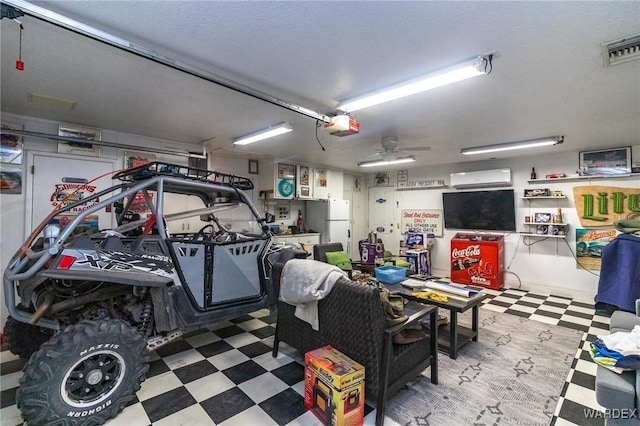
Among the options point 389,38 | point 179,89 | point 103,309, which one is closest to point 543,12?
point 389,38

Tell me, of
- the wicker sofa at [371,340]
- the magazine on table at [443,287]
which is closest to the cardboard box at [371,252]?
the magazine on table at [443,287]

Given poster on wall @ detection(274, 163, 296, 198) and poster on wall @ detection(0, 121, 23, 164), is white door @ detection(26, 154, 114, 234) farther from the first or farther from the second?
poster on wall @ detection(274, 163, 296, 198)

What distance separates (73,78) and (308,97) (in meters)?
2.10

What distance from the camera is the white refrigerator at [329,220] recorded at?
6.73m

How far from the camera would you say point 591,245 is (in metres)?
4.93

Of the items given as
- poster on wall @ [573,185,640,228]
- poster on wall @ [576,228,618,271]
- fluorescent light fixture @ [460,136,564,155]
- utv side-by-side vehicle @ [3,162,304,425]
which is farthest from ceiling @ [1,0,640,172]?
poster on wall @ [576,228,618,271]

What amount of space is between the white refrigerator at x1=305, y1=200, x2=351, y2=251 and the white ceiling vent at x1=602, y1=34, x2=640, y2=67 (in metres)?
5.12

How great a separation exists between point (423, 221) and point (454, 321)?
4638mm

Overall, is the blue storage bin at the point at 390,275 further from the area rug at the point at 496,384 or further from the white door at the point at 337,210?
the white door at the point at 337,210

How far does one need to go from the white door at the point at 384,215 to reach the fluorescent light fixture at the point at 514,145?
9.24ft

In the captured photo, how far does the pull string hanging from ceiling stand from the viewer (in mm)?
1497

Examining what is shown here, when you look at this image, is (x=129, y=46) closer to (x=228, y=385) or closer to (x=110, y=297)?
(x=110, y=297)

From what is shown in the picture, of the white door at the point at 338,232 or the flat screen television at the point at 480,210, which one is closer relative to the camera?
the flat screen television at the point at 480,210

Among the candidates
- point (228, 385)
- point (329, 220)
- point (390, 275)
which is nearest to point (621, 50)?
point (390, 275)
